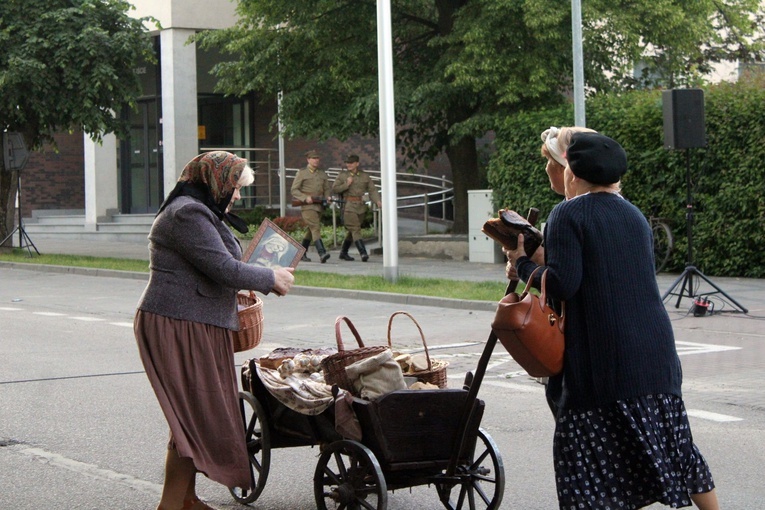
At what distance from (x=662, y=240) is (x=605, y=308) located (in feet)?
47.4

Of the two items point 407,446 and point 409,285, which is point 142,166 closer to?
point 409,285

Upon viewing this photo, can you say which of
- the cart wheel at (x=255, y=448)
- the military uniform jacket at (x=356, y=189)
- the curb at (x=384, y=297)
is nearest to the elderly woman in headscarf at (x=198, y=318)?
the cart wheel at (x=255, y=448)

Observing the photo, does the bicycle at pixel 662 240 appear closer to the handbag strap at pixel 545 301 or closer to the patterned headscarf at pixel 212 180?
the patterned headscarf at pixel 212 180

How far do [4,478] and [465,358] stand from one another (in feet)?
16.3

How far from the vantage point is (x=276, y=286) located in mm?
5051

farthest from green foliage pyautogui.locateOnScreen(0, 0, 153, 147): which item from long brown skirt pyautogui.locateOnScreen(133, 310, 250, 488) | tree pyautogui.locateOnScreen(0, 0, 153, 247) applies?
long brown skirt pyautogui.locateOnScreen(133, 310, 250, 488)

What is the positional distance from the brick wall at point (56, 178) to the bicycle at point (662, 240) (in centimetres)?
2188

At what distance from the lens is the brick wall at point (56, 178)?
35219 mm

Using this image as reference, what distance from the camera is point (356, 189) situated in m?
22.0

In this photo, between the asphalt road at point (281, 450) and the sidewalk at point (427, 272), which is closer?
the asphalt road at point (281, 450)

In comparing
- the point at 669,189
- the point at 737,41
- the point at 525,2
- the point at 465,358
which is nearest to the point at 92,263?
the point at 525,2

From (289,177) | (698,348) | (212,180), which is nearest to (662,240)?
(698,348)

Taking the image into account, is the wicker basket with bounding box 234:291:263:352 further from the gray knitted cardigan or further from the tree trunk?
the tree trunk

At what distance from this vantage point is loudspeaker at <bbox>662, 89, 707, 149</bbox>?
13.6 meters
